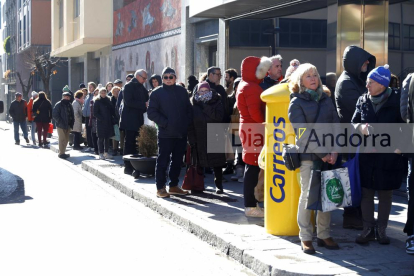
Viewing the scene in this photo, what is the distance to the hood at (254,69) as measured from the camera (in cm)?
810

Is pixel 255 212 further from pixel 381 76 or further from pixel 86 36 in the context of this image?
pixel 86 36

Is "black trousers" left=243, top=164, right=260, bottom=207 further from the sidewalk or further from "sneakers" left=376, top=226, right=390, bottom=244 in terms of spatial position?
"sneakers" left=376, top=226, right=390, bottom=244

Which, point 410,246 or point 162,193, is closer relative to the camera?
point 410,246

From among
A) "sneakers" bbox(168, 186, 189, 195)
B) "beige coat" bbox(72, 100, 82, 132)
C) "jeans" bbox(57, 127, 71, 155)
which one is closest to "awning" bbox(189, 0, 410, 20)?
"sneakers" bbox(168, 186, 189, 195)

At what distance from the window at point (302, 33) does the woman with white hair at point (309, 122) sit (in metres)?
5.20

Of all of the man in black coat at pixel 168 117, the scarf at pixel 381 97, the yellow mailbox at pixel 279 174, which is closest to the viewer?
the scarf at pixel 381 97

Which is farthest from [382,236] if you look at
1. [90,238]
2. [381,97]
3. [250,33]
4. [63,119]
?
[63,119]

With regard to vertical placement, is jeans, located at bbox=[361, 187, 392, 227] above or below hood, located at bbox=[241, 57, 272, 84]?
below

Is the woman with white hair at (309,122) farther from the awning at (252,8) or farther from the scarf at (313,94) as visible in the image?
the awning at (252,8)

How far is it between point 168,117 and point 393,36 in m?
3.66

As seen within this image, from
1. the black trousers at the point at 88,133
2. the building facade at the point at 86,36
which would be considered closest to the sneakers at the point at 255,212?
the black trousers at the point at 88,133

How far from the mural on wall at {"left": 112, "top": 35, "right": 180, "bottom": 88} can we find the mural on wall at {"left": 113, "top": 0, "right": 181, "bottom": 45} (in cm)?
39

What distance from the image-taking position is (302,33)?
520 inches

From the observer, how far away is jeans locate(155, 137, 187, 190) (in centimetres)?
981
